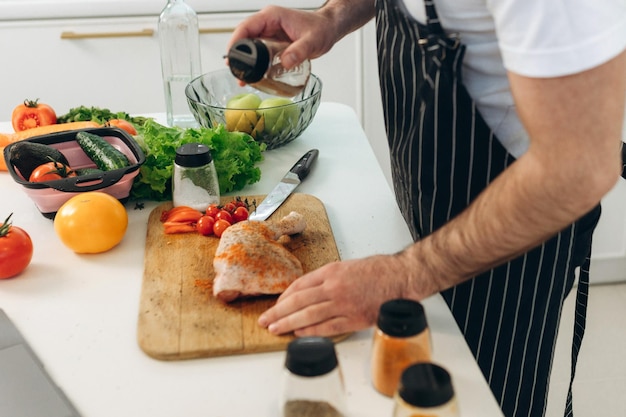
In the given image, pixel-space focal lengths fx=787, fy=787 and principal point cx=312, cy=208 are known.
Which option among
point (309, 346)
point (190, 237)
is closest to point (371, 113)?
point (190, 237)

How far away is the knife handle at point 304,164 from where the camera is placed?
1.55 m

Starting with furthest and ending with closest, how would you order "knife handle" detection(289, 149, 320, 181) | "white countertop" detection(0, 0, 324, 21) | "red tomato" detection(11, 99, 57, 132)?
"white countertop" detection(0, 0, 324, 21), "red tomato" detection(11, 99, 57, 132), "knife handle" detection(289, 149, 320, 181)

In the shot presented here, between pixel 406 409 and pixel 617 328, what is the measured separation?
2119 mm

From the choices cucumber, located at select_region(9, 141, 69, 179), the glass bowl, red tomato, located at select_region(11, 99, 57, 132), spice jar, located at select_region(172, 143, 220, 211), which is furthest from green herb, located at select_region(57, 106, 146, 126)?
spice jar, located at select_region(172, 143, 220, 211)

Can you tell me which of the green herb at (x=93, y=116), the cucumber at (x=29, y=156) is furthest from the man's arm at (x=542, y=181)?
the green herb at (x=93, y=116)

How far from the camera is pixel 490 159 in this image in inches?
46.1

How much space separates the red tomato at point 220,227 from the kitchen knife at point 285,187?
9 cm

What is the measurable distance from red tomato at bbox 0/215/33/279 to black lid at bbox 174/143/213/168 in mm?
296

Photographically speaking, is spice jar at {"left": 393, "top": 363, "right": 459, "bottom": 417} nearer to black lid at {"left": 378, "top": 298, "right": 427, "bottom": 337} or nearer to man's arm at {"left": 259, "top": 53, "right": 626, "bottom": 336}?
black lid at {"left": 378, "top": 298, "right": 427, "bottom": 337}

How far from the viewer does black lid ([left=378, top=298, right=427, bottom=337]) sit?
34.2 inches

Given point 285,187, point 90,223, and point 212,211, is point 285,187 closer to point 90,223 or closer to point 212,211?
point 212,211

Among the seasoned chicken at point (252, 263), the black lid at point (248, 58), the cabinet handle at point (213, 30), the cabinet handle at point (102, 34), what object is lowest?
the cabinet handle at point (102, 34)

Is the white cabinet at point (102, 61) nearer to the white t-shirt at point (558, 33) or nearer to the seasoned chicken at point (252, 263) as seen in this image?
the seasoned chicken at point (252, 263)

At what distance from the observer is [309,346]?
82 cm
